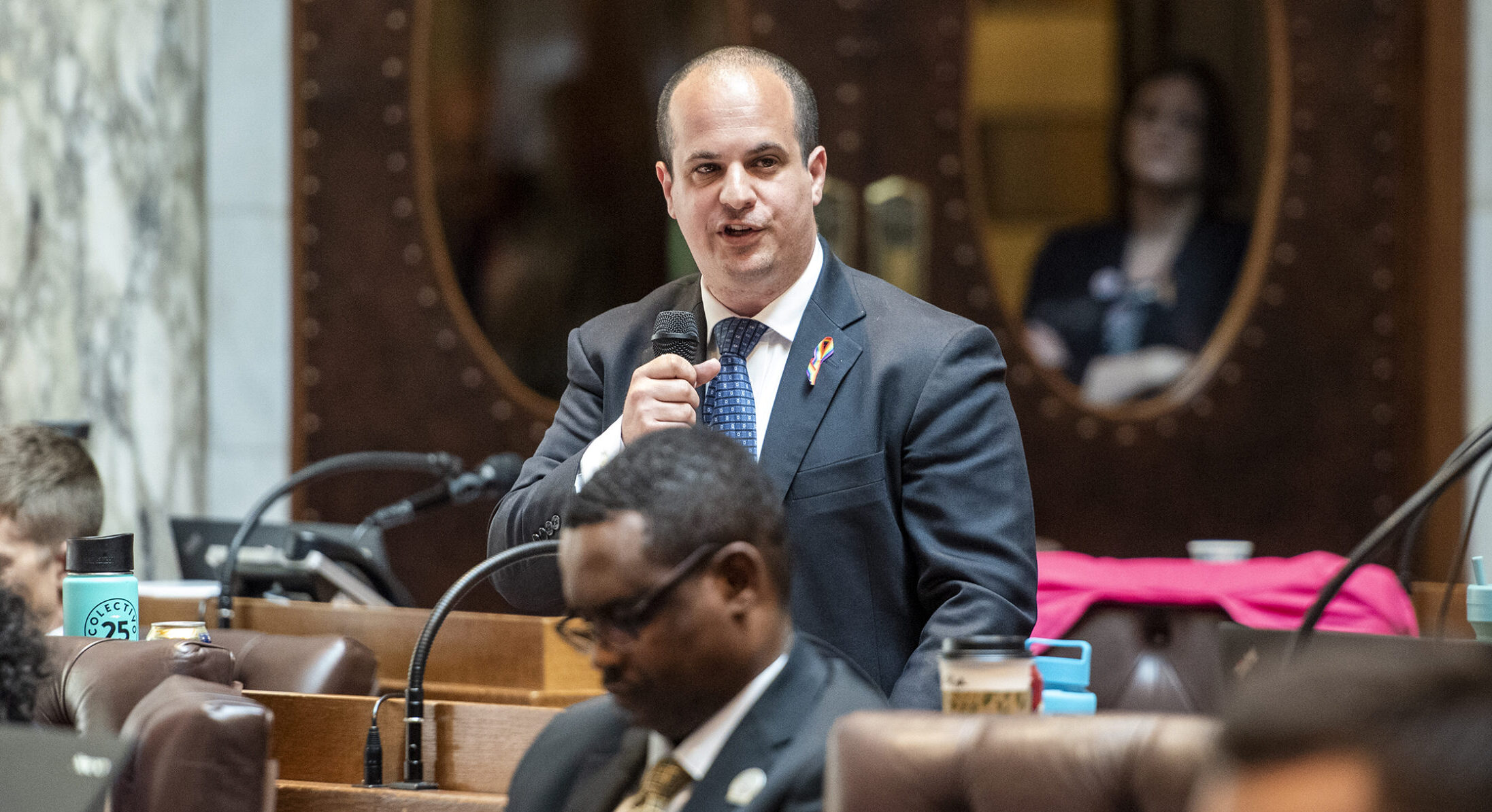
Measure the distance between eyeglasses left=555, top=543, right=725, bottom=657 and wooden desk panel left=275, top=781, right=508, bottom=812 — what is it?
0.51 meters

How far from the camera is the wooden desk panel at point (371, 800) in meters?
1.96

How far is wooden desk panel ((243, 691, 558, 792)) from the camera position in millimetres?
2092

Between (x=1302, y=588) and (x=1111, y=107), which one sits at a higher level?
(x=1111, y=107)

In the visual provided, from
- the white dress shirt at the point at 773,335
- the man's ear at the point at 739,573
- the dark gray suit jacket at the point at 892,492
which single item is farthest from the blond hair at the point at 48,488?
the man's ear at the point at 739,573

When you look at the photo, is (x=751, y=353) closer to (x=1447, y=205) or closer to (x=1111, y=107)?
(x=1111, y=107)

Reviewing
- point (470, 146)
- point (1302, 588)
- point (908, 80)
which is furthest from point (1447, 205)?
point (470, 146)

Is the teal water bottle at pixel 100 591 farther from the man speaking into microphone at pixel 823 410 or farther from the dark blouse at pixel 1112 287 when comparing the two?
the dark blouse at pixel 1112 287

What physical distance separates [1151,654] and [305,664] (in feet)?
5.79

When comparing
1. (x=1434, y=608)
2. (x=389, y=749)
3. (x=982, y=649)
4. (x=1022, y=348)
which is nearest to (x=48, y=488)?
(x=389, y=749)

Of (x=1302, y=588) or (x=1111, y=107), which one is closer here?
(x=1302, y=588)

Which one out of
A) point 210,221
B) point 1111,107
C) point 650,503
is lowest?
point 650,503

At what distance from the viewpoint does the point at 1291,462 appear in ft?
17.3

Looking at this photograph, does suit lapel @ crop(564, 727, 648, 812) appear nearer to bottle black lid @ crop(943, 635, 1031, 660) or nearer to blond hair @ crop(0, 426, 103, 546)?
bottle black lid @ crop(943, 635, 1031, 660)

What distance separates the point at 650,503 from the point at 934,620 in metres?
0.66
